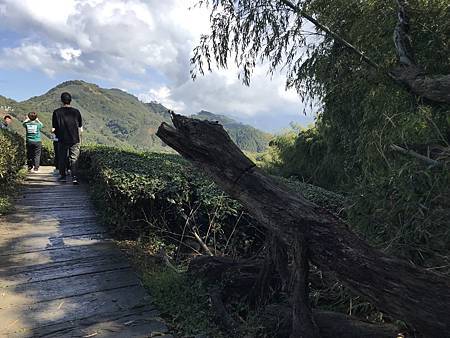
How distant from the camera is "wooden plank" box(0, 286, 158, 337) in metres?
2.50

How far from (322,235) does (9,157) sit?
6392 mm

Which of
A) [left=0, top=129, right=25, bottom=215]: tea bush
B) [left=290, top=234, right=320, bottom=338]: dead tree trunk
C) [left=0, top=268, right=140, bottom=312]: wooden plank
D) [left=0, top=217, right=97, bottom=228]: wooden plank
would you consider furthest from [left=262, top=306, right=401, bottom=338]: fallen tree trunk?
[left=0, top=129, right=25, bottom=215]: tea bush

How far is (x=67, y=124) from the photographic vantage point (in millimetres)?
6996

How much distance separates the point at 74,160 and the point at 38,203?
1615 mm

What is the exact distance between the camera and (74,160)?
7.29 metres

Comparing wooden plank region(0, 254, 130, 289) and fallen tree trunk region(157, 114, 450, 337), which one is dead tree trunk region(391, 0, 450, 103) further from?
wooden plank region(0, 254, 130, 289)

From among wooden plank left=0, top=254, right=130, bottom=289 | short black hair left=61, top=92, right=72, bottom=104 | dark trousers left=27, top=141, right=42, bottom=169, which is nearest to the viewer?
wooden plank left=0, top=254, right=130, bottom=289

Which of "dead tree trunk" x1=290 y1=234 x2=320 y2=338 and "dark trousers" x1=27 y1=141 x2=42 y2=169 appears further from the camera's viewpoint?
"dark trousers" x1=27 y1=141 x2=42 y2=169

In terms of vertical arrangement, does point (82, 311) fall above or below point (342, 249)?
below

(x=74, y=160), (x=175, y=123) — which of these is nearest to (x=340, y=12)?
(x=175, y=123)

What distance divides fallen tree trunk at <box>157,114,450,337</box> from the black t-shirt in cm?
506

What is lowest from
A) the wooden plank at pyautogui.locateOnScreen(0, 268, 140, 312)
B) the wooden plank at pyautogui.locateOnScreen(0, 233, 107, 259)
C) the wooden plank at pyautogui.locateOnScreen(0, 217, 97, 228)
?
the wooden plank at pyautogui.locateOnScreen(0, 268, 140, 312)

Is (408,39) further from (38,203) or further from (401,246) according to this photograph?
(38,203)

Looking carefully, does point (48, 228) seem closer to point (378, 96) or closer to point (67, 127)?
point (67, 127)
